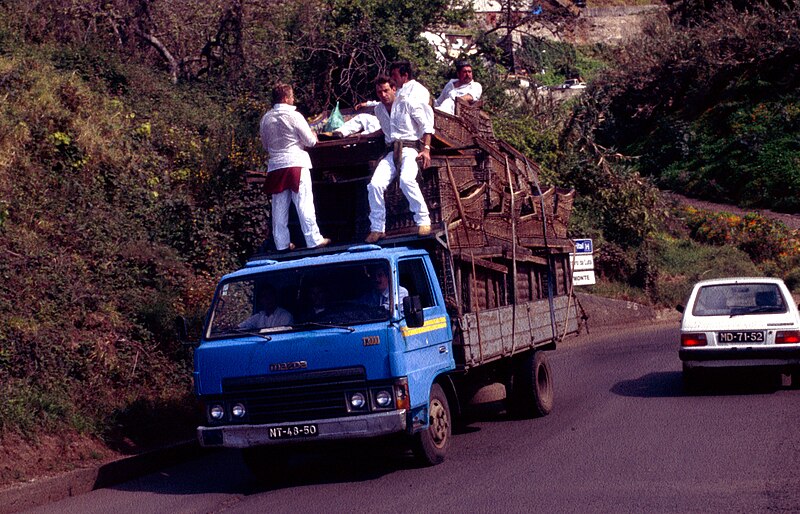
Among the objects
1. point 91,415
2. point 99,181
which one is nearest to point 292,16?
point 99,181

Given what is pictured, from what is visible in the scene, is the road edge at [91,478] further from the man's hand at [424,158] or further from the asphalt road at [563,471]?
the man's hand at [424,158]

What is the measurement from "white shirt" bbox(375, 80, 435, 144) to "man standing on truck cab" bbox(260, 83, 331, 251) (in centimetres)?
99

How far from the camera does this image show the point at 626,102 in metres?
44.6

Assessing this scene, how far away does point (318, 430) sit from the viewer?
858 cm

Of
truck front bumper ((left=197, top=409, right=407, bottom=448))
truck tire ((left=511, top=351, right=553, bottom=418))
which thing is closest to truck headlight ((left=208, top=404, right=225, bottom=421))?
truck front bumper ((left=197, top=409, right=407, bottom=448))

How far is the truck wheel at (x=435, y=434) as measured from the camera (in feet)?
29.7

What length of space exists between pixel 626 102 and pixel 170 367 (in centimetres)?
3504

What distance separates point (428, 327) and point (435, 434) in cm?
102

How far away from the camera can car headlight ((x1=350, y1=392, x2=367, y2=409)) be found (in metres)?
8.61

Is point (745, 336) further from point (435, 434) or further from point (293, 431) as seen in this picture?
point (293, 431)

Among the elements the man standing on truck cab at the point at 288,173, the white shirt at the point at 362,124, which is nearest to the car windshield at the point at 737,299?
the white shirt at the point at 362,124

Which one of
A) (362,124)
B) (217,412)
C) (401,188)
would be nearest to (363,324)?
(217,412)

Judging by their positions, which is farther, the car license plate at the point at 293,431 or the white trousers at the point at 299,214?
the white trousers at the point at 299,214

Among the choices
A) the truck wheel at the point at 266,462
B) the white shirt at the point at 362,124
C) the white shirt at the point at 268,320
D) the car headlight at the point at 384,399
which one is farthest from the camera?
the white shirt at the point at 362,124
